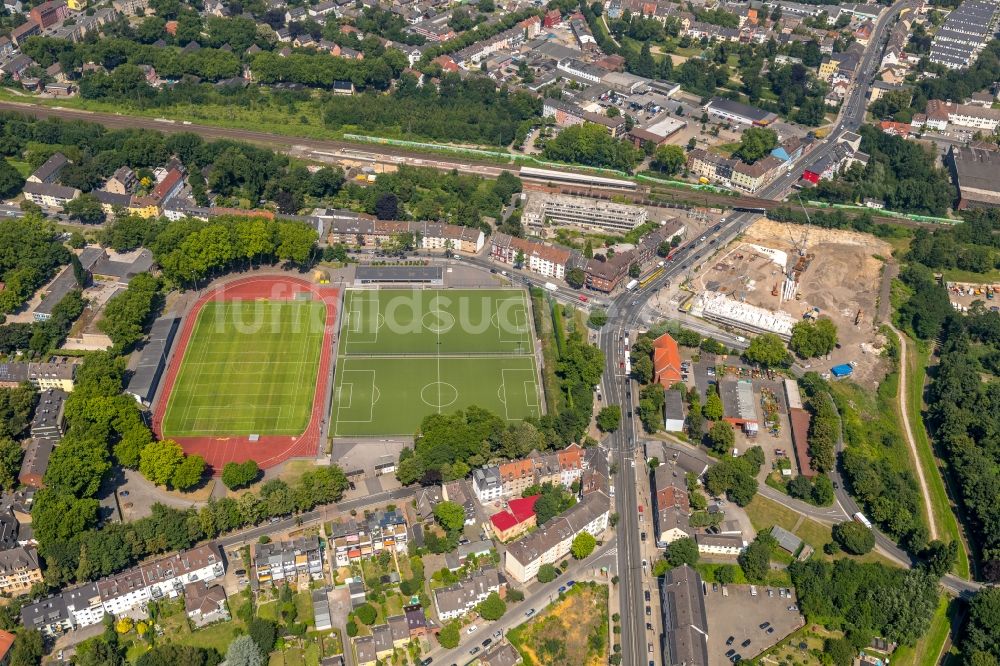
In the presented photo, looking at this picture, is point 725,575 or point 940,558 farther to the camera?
point 940,558

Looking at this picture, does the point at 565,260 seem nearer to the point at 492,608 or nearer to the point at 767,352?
the point at 767,352

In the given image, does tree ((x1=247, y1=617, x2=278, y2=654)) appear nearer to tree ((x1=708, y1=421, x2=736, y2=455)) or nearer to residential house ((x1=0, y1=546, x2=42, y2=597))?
residential house ((x1=0, y1=546, x2=42, y2=597))

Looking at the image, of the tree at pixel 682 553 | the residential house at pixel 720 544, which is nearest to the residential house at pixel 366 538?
the tree at pixel 682 553

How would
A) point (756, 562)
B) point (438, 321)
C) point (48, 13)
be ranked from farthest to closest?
point (48, 13)
point (438, 321)
point (756, 562)

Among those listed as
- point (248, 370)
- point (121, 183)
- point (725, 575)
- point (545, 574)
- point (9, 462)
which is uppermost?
point (121, 183)

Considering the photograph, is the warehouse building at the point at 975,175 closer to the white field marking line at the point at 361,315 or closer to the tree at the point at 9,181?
the white field marking line at the point at 361,315

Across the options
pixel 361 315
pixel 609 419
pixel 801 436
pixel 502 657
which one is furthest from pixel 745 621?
pixel 361 315
